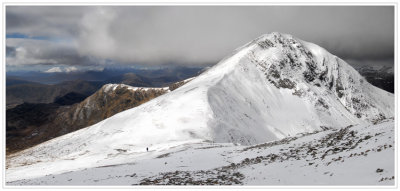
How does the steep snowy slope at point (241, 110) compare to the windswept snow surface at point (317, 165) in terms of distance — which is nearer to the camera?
the windswept snow surface at point (317, 165)

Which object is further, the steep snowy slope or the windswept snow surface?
the steep snowy slope

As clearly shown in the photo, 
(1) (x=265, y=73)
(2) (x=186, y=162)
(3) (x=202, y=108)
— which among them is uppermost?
(1) (x=265, y=73)

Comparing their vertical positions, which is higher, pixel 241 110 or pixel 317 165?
pixel 241 110

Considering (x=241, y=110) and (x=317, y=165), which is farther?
(x=241, y=110)

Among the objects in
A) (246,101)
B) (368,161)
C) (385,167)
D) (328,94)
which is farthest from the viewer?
(328,94)

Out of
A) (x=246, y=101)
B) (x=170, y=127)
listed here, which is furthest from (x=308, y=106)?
(x=170, y=127)

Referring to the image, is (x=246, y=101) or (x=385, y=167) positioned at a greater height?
(x=246, y=101)
